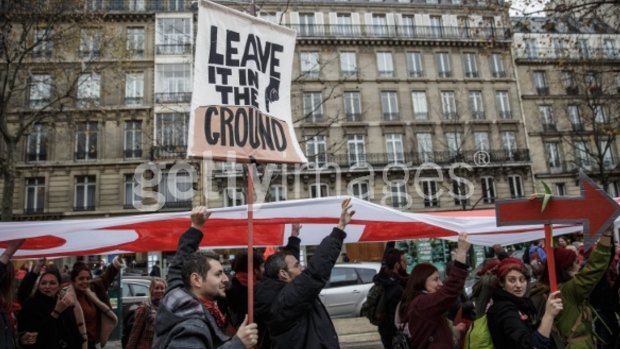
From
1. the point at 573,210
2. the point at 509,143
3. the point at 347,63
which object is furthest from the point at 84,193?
the point at 573,210

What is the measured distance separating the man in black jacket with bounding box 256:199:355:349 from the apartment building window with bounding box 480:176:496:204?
33.2 metres

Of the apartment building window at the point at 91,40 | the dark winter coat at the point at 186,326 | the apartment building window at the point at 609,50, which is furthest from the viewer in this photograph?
the apartment building window at the point at 609,50

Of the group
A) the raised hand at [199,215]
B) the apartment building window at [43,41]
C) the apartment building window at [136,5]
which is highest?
the apartment building window at [136,5]

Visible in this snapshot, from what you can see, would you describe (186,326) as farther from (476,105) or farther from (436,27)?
(436,27)

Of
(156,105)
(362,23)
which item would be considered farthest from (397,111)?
(156,105)

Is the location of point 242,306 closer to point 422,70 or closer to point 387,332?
point 387,332

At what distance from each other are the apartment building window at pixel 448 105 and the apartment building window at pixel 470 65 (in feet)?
7.07

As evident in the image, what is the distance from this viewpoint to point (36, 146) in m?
30.3

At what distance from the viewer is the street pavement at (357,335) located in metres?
7.78

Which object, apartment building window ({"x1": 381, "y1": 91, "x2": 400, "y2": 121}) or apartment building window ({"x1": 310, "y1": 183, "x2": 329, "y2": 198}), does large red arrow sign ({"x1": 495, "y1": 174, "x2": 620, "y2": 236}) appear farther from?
apartment building window ({"x1": 381, "y1": 91, "x2": 400, "y2": 121})

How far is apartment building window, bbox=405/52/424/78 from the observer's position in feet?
116

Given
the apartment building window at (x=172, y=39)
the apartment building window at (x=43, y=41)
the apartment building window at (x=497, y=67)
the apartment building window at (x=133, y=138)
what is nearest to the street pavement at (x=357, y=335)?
the apartment building window at (x=43, y=41)

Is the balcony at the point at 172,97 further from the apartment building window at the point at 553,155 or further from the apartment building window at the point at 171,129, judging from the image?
the apartment building window at the point at 553,155

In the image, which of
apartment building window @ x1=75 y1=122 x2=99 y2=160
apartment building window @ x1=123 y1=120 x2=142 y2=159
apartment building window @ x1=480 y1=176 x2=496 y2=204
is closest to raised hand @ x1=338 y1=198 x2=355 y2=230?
apartment building window @ x1=123 y1=120 x2=142 y2=159
